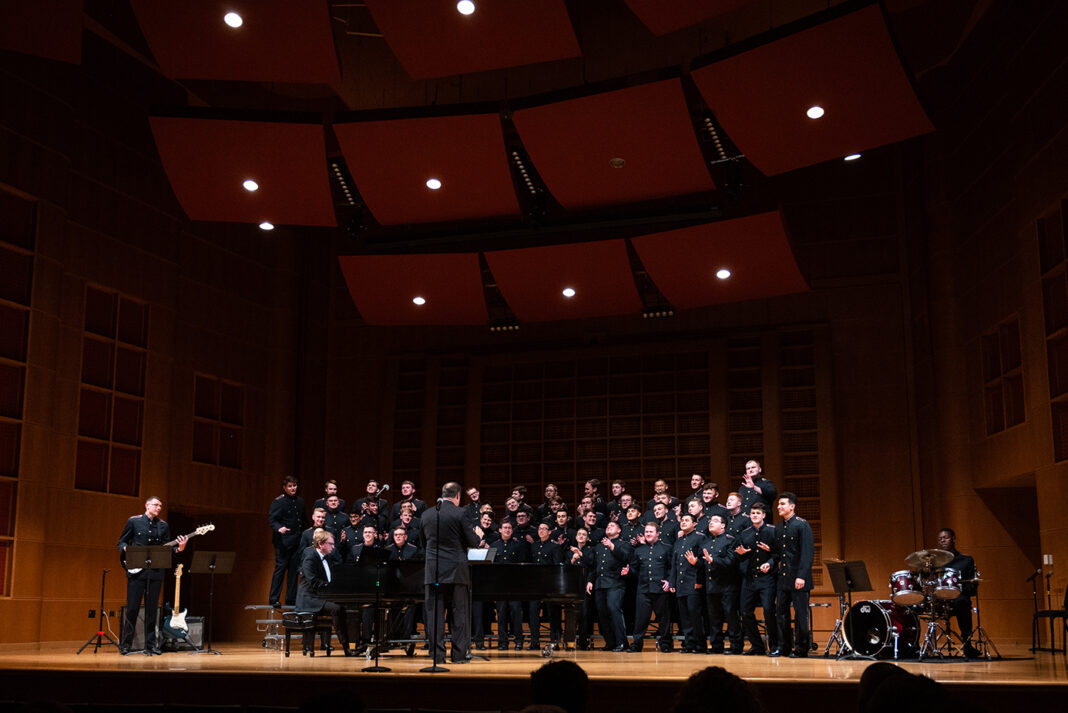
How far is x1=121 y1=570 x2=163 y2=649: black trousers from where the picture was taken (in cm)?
1009

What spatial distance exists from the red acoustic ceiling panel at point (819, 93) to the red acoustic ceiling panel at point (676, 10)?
52cm

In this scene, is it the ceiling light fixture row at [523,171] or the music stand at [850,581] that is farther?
the ceiling light fixture row at [523,171]

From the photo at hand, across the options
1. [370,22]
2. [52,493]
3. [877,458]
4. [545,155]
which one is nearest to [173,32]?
[370,22]

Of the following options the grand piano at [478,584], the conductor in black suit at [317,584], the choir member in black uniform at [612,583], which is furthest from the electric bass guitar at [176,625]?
the choir member in black uniform at [612,583]

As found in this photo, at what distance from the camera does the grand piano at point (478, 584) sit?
8.86 meters

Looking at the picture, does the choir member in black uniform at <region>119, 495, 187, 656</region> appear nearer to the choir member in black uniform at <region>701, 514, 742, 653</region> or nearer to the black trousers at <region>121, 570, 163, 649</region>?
the black trousers at <region>121, 570, 163, 649</region>

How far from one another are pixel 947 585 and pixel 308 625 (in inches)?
230

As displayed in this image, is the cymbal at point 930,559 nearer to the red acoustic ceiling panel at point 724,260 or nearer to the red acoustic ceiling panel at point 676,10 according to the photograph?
the red acoustic ceiling panel at point 724,260

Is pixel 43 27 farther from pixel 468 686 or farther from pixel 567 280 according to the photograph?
pixel 468 686

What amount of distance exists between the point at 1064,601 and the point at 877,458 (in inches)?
160

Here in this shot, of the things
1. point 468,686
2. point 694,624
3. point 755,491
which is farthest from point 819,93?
point 468,686

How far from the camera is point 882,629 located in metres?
9.02

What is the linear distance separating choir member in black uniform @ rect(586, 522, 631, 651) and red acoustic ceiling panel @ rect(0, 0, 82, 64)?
7.22 m

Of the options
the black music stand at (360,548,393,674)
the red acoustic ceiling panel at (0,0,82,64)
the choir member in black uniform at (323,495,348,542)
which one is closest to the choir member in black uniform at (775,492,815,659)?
the black music stand at (360,548,393,674)
